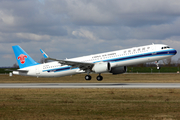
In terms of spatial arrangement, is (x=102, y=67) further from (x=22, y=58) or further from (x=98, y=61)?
(x=22, y=58)

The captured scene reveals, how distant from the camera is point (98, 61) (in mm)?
42188

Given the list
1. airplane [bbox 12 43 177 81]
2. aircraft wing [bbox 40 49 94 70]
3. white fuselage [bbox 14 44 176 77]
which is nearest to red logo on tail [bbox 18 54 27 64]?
airplane [bbox 12 43 177 81]

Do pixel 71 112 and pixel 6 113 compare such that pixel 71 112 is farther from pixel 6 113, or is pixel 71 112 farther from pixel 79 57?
pixel 79 57

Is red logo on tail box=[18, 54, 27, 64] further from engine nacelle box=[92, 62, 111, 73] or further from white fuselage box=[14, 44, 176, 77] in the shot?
engine nacelle box=[92, 62, 111, 73]

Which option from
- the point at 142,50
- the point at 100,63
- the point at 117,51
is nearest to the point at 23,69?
the point at 100,63

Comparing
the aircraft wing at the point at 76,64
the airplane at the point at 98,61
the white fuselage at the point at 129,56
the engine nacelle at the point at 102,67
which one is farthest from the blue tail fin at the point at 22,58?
the engine nacelle at the point at 102,67

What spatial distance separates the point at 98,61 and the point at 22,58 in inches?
652

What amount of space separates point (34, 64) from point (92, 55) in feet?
41.8

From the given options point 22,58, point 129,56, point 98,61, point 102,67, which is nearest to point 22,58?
point 22,58

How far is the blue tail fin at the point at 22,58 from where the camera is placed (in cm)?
4869

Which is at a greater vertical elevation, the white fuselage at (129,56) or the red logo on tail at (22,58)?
the red logo on tail at (22,58)

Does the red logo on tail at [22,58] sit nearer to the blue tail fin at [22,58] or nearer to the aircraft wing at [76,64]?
the blue tail fin at [22,58]

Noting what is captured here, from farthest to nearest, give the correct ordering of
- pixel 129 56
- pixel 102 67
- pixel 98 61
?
pixel 98 61
pixel 102 67
pixel 129 56

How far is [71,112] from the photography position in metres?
14.9
